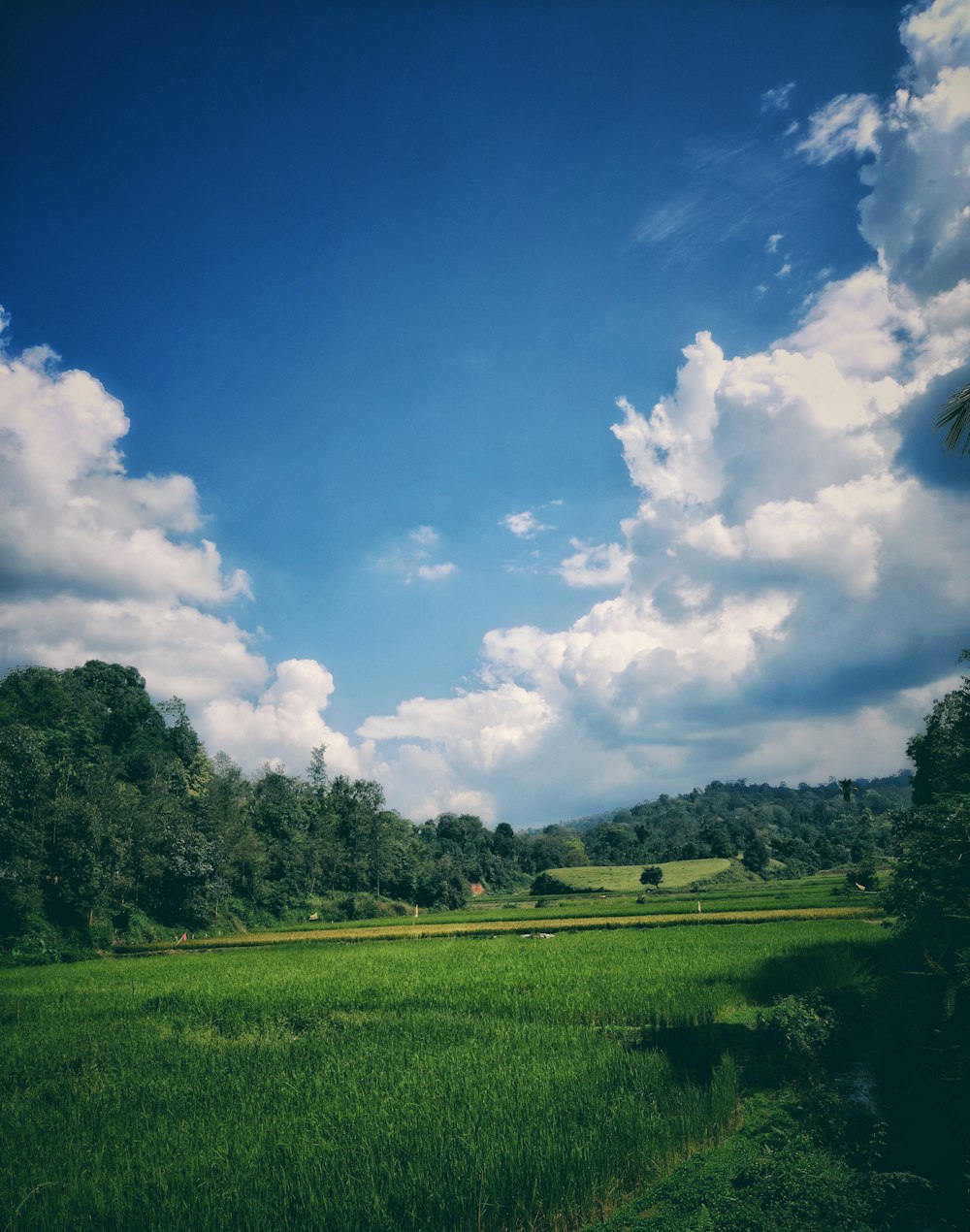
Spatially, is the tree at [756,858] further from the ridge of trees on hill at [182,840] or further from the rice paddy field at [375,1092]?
the rice paddy field at [375,1092]

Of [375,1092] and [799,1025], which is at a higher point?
[375,1092]

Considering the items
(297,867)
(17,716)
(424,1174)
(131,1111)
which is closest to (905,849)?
(424,1174)

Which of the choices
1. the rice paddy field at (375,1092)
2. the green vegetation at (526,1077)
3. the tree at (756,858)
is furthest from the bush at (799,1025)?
the tree at (756,858)

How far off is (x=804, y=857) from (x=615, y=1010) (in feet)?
299

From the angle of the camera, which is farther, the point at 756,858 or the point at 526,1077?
the point at 756,858

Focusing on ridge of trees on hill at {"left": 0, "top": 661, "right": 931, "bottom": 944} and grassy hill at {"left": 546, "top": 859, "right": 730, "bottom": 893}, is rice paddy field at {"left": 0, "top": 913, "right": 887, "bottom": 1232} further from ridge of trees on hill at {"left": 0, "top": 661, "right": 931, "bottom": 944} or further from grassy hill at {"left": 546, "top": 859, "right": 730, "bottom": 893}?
grassy hill at {"left": 546, "top": 859, "right": 730, "bottom": 893}

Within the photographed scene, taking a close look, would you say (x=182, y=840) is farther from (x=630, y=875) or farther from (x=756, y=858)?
(x=756, y=858)

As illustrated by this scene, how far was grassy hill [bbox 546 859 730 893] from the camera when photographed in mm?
70375

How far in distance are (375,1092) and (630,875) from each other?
73.4 meters

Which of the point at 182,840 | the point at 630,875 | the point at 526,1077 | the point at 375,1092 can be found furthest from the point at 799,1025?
the point at 630,875

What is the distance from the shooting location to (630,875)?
2980 inches

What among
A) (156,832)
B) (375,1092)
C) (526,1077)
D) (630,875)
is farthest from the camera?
(630,875)

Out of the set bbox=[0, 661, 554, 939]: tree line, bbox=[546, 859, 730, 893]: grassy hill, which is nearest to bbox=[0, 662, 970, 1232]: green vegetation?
bbox=[0, 661, 554, 939]: tree line

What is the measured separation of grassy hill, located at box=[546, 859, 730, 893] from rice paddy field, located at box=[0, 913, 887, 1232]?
2182 inches
